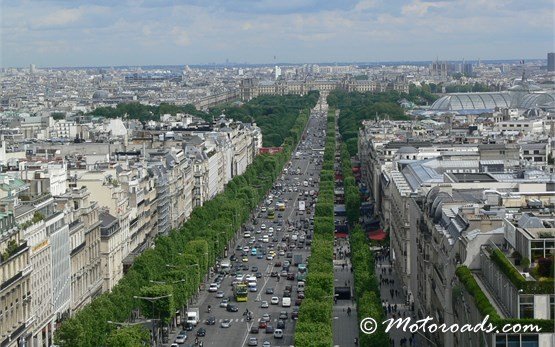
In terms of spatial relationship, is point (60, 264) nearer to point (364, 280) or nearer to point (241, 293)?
point (241, 293)

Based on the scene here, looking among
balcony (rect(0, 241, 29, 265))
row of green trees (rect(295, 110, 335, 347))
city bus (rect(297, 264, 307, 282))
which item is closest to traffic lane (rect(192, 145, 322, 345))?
city bus (rect(297, 264, 307, 282))

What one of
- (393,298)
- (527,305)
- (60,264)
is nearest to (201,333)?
(60,264)

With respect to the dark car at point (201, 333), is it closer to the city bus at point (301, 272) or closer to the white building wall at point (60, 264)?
the white building wall at point (60, 264)

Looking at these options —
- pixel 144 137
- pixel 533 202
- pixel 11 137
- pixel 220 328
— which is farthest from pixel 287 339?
pixel 11 137

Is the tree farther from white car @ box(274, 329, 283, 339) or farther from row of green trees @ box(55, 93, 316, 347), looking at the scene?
white car @ box(274, 329, 283, 339)

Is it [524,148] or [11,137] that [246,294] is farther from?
[11,137]
